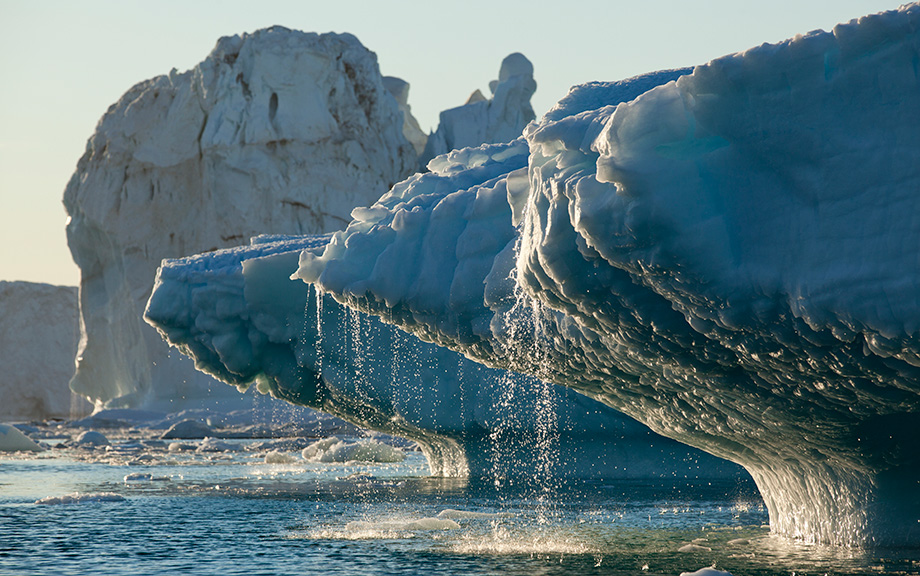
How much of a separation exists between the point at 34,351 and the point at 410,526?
49877mm

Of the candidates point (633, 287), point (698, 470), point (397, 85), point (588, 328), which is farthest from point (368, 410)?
point (397, 85)

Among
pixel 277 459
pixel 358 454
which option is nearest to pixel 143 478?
pixel 277 459

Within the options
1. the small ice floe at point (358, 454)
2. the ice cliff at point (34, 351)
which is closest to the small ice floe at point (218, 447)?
the small ice floe at point (358, 454)

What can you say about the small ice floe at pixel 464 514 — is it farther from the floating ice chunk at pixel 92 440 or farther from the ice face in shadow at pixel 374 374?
the floating ice chunk at pixel 92 440

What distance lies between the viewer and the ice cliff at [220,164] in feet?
114

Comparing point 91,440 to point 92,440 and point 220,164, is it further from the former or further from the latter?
point 220,164

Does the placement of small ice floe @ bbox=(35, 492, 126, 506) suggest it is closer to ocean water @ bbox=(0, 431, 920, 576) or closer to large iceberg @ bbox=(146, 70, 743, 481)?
ocean water @ bbox=(0, 431, 920, 576)

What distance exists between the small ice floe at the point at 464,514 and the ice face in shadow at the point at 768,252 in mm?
3030

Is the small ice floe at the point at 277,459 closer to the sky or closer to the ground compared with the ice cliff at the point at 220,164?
closer to the ground

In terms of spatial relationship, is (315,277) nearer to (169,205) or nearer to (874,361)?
(874,361)

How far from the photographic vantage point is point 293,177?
35.5 metres

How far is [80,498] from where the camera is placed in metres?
12.8

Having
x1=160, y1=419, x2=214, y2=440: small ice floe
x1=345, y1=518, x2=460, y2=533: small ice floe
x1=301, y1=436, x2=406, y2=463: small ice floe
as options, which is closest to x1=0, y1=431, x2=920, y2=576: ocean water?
x1=345, y1=518, x2=460, y2=533: small ice floe

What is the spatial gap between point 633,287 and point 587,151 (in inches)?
35.3
